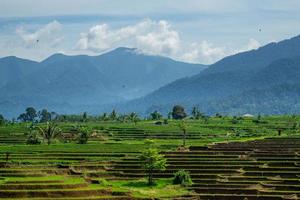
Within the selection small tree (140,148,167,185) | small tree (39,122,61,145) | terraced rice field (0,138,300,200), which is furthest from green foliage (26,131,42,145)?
small tree (140,148,167,185)

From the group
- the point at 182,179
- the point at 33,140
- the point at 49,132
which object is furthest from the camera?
the point at 33,140

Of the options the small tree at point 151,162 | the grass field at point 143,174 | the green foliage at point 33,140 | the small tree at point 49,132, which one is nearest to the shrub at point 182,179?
the grass field at point 143,174

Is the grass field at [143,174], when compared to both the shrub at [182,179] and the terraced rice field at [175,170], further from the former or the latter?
the shrub at [182,179]

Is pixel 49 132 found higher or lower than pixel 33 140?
higher

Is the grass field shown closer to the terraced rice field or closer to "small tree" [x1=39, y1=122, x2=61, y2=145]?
the terraced rice field

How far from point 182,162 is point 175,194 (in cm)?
1648

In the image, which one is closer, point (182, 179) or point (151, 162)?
point (182, 179)

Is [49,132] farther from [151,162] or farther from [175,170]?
[151,162]

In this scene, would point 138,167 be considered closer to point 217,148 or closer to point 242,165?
point 242,165

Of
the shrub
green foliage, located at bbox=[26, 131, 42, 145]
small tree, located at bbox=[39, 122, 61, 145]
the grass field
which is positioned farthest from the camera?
green foliage, located at bbox=[26, 131, 42, 145]

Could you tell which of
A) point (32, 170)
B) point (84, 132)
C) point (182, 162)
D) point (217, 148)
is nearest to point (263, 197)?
point (182, 162)

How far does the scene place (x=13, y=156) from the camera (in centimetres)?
8356

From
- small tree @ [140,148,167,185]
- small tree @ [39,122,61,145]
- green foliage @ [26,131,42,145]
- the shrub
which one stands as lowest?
the shrub

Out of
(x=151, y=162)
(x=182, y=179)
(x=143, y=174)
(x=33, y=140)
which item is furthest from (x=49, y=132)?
(x=182, y=179)
